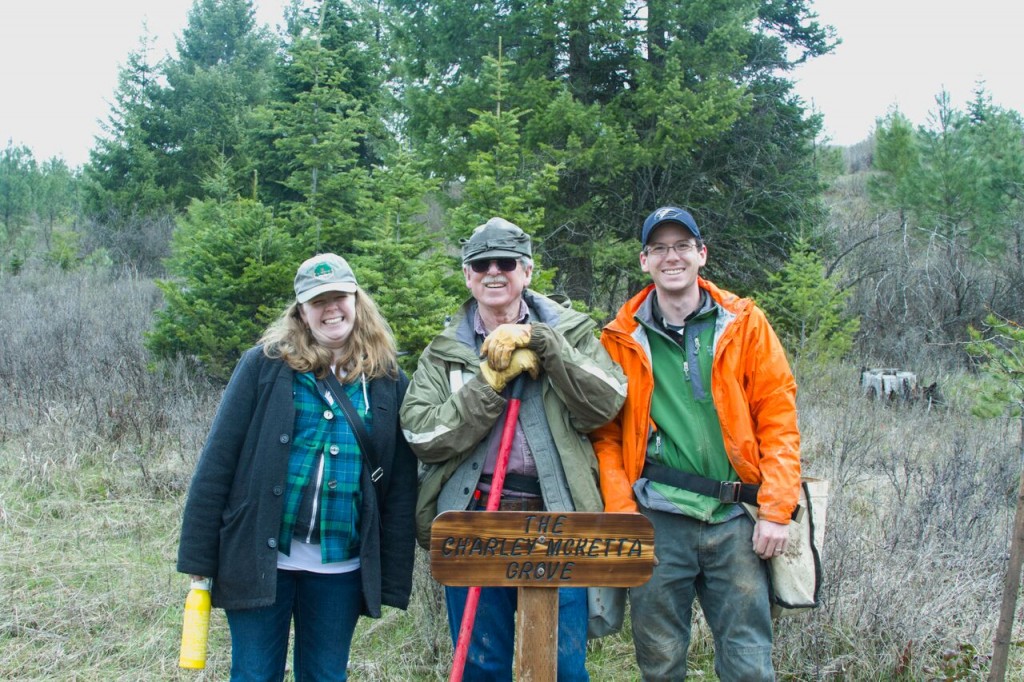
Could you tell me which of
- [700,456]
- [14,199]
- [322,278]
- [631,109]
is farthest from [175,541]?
[14,199]

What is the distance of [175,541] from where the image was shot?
5.41 m

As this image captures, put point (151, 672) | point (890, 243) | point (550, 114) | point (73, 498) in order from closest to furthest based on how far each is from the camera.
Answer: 1. point (151, 672)
2. point (73, 498)
3. point (550, 114)
4. point (890, 243)

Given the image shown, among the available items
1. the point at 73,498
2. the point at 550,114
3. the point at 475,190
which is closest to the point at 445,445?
the point at 475,190

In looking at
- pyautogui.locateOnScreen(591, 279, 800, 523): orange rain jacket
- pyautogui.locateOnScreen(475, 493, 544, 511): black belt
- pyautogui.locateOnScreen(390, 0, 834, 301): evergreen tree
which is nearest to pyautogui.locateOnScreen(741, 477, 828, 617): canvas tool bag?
pyautogui.locateOnScreen(591, 279, 800, 523): orange rain jacket

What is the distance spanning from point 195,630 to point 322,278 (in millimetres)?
Result: 1273

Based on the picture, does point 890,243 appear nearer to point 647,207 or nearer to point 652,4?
point 647,207

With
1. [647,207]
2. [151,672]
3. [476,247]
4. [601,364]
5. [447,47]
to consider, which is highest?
[447,47]

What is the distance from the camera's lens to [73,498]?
19.6 feet

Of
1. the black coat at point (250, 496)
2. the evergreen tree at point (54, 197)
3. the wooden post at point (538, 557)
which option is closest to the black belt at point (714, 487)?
the wooden post at point (538, 557)

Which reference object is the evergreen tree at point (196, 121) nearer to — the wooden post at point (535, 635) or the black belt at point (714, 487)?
the black belt at point (714, 487)

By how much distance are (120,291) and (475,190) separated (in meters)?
9.01

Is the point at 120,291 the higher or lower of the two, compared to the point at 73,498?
higher

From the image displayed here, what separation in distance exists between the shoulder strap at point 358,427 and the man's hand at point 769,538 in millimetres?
1364

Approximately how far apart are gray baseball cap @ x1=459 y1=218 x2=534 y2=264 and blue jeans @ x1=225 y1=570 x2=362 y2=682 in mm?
1230
